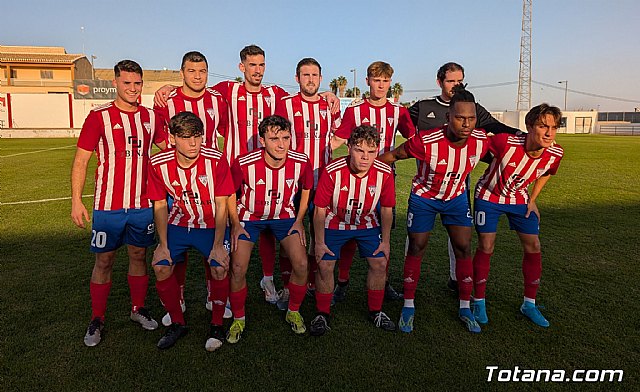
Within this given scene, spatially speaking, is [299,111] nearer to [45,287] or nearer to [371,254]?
[371,254]

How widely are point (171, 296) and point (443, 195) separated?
2335mm

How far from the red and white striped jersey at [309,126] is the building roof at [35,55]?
50505mm

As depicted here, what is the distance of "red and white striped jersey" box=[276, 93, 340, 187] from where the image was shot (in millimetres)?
4125

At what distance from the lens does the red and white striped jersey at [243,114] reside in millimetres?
4164

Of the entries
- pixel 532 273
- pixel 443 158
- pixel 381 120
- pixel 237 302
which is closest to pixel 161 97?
pixel 237 302

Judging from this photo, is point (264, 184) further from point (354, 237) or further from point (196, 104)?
point (196, 104)

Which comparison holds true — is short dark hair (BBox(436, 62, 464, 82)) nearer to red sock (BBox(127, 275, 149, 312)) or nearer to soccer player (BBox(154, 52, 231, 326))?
soccer player (BBox(154, 52, 231, 326))

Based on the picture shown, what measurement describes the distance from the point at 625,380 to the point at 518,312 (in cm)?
103

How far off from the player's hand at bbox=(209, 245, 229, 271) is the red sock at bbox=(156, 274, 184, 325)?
0.38m

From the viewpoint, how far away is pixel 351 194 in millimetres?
3535

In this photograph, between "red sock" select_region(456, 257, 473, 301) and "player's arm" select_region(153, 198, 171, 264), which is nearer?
"player's arm" select_region(153, 198, 171, 264)

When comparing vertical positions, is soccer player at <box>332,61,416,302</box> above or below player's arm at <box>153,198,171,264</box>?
above

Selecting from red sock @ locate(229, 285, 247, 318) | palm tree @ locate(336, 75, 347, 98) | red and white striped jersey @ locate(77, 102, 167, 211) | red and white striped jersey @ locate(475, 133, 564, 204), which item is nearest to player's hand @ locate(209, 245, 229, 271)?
red sock @ locate(229, 285, 247, 318)

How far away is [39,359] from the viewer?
2.98m
